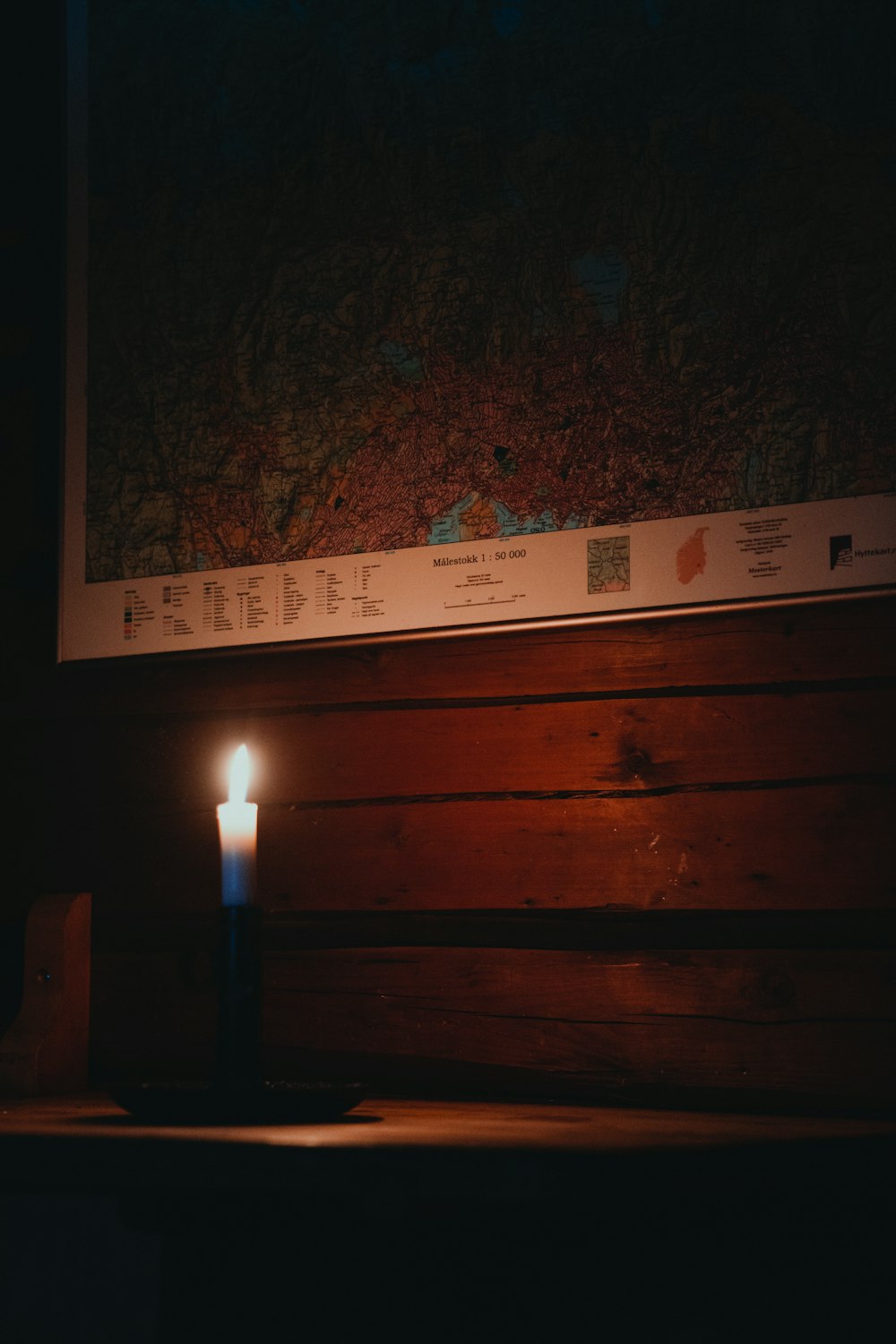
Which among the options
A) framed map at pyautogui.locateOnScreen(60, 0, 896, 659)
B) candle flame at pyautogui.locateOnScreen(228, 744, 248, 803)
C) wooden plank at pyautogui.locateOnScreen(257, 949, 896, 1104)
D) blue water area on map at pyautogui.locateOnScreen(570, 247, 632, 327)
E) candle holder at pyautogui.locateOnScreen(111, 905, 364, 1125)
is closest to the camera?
candle holder at pyautogui.locateOnScreen(111, 905, 364, 1125)

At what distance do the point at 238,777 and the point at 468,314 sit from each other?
2.73 ft

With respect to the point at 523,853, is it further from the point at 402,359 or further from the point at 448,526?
the point at 402,359

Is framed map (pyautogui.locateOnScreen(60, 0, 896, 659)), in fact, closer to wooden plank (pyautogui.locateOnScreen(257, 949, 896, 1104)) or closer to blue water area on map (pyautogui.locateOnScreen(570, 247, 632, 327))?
blue water area on map (pyautogui.locateOnScreen(570, 247, 632, 327))

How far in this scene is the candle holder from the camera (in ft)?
3.91

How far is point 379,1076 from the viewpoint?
5.76 feet

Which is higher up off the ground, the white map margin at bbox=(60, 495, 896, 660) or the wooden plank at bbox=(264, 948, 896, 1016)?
the white map margin at bbox=(60, 495, 896, 660)

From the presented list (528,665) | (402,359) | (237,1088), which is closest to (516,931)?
(528,665)

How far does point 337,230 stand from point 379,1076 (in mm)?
1256

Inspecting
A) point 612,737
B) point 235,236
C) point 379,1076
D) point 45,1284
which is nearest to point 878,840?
point 612,737

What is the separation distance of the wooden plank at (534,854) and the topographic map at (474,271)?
0.34 meters

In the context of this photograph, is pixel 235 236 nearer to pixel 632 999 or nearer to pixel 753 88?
pixel 753 88

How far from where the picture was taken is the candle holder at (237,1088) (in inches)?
46.9

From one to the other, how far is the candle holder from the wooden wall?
1.64 ft

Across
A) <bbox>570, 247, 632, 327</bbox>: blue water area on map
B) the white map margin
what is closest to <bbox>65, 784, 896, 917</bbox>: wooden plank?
the white map margin
